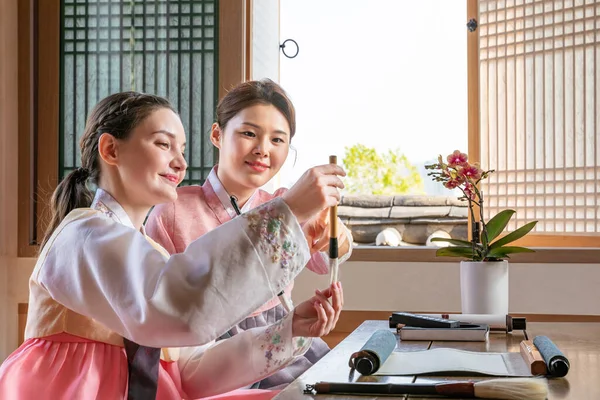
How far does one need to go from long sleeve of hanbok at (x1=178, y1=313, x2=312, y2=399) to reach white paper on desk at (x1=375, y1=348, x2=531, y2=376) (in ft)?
0.72

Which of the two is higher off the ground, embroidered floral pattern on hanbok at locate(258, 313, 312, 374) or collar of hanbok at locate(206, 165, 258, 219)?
collar of hanbok at locate(206, 165, 258, 219)

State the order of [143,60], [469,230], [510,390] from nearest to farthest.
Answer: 1. [510,390]
2. [469,230]
3. [143,60]

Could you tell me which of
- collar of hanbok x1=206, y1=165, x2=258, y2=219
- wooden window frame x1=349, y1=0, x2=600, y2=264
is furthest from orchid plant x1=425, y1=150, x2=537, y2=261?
wooden window frame x1=349, y1=0, x2=600, y2=264

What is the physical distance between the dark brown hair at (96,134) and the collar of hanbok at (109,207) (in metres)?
0.05

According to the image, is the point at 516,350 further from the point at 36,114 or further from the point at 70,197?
the point at 36,114

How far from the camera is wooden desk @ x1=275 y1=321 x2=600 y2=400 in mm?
1040

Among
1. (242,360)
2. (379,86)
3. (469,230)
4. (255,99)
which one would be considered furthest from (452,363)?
(379,86)

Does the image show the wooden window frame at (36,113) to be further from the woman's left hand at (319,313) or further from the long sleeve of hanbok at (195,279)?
the long sleeve of hanbok at (195,279)

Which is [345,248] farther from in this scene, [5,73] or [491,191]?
[5,73]

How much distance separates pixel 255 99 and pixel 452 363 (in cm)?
112

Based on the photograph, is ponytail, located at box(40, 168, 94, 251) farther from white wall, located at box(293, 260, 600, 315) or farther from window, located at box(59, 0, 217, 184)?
window, located at box(59, 0, 217, 184)

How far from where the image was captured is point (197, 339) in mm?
973

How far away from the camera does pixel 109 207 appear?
1.33m

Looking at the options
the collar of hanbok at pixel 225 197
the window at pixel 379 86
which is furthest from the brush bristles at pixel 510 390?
the window at pixel 379 86
